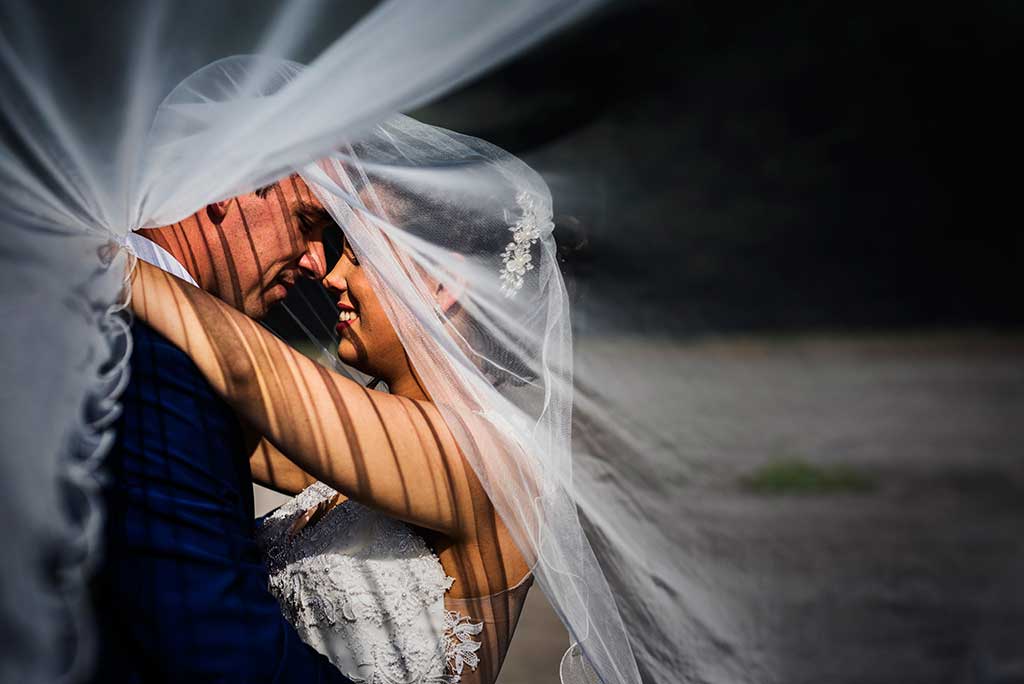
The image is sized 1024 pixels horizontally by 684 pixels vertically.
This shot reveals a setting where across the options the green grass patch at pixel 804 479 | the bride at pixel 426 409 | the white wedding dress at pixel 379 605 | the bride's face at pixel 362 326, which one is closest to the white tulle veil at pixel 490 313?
the bride at pixel 426 409

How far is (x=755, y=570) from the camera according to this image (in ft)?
4.76

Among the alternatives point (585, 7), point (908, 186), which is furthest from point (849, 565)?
point (585, 7)

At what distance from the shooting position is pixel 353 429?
1363mm

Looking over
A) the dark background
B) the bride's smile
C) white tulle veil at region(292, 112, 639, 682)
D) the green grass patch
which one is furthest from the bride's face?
the green grass patch

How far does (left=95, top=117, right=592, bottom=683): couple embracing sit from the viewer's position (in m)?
1.19

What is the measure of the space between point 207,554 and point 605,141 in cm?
93

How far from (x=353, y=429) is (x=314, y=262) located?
0.48m

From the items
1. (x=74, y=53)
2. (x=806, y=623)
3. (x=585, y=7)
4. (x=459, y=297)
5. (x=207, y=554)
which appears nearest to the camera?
(x=74, y=53)

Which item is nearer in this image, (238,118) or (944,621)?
(238,118)

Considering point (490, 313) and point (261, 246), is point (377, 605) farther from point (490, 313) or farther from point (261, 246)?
point (261, 246)

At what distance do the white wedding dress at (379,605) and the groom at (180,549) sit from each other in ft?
0.50

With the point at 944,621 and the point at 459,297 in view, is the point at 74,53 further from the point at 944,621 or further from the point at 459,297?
the point at 944,621

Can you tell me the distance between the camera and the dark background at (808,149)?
1.28 m

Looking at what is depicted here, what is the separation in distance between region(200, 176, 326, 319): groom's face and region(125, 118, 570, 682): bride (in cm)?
4
